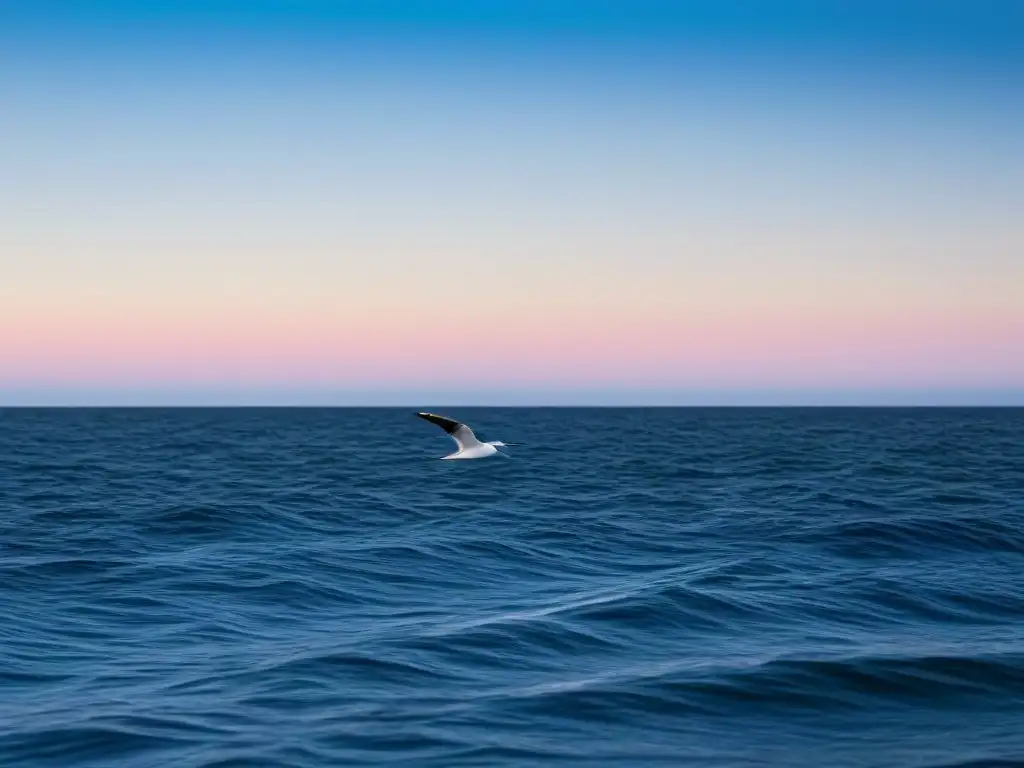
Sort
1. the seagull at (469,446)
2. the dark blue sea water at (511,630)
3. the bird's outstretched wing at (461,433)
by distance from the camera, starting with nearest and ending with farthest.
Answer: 1. the dark blue sea water at (511,630)
2. the bird's outstretched wing at (461,433)
3. the seagull at (469,446)

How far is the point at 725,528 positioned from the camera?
28312mm

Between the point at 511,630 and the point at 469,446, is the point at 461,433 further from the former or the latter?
the point at 511,630

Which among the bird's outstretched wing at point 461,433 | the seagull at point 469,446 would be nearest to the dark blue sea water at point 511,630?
the seagull at point 469,446

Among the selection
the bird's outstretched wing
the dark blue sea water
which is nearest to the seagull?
the bird's outstretched wing

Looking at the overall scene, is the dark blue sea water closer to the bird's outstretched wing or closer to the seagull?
the seagull

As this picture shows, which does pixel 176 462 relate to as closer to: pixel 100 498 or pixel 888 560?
pixel 100 498

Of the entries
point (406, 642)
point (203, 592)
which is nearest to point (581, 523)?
point (203, 592)

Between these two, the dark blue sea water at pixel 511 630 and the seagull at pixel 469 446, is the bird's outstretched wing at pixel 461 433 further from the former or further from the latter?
the dark blue sea water at pixel 511 630

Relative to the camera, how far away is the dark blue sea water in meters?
11.9

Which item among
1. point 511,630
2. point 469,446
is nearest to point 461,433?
point 469,446

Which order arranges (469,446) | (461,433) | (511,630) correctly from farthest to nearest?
1. (469,446)
2. (461,433)
3. (511,630)

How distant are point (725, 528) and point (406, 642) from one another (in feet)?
46.4

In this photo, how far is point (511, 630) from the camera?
16.5m

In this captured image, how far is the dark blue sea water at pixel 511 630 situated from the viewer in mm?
11859
